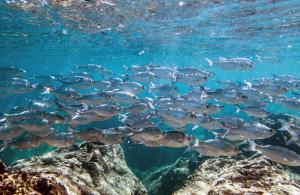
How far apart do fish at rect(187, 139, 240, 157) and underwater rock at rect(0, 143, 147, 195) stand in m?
1.92

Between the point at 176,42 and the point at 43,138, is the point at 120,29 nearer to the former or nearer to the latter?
the point at 176,42

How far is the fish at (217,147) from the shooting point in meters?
7.85

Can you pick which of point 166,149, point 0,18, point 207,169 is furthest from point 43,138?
point 0,18

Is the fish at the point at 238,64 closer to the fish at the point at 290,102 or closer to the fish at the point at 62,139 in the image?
the fish at the point at 290,102

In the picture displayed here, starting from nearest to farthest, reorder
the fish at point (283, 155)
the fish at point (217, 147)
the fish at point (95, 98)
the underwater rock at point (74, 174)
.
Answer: the underwater rock at point (74, 174), the fish at point (283, 155), the fish at point (217, 147), the fish at point (95, 98)

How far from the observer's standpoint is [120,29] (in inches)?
1118

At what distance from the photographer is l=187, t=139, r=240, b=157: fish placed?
785cm

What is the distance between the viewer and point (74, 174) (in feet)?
16.9

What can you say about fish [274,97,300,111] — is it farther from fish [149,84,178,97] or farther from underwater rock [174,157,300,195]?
underwater rock [174,157,300,195]

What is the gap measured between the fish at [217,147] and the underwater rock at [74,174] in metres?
1.92

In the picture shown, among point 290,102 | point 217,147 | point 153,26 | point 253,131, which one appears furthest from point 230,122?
point 153,26

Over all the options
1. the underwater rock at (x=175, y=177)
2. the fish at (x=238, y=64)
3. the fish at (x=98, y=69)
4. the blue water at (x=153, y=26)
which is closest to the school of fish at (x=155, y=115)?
the fish at (x=238, y=64)

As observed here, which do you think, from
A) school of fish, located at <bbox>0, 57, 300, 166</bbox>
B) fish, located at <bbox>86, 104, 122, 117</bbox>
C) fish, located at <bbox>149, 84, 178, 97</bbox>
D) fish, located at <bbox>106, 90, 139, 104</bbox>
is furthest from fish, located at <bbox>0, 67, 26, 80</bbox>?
fish, located at <bbox>86, 104, 122, 117</bbox>

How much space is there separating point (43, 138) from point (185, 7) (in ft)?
48.8
